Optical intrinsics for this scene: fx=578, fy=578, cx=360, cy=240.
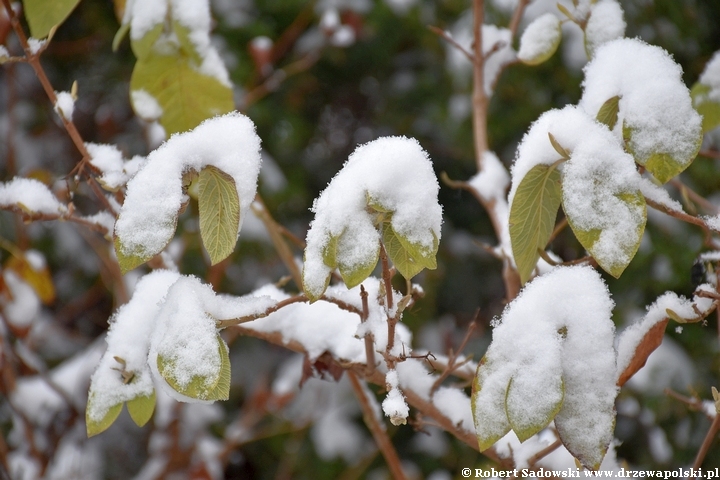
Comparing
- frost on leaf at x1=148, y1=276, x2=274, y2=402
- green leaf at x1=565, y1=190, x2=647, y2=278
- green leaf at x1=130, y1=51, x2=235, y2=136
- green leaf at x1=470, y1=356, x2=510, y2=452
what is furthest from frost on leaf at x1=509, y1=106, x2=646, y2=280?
green leaf at x1=130, y1=51, x2=235, y2=136

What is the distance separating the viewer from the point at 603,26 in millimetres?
624

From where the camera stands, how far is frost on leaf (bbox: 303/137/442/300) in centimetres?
35

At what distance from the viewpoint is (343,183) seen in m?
0.37

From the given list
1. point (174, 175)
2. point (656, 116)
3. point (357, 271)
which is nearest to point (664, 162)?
point (656, 116)

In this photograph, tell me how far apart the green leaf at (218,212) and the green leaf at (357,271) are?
0.28 ft

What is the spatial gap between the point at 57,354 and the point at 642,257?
6.40ft

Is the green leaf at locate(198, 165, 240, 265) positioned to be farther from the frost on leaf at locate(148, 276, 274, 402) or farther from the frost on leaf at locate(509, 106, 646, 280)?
the frost on leaf at locate(509, 106, 646, 280)

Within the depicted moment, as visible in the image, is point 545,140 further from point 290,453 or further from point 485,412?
point 290,453

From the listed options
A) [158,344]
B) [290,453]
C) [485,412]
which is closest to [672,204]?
[485,412]

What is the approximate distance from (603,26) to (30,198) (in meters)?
0.60

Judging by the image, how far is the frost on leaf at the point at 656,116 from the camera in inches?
16.6

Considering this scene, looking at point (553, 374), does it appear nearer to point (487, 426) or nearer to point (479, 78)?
point (487, 426)

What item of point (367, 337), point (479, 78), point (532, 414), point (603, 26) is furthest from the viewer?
point (479, 78)

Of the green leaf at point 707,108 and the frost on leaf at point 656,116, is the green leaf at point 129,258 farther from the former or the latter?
the green leaf at point 707,108
